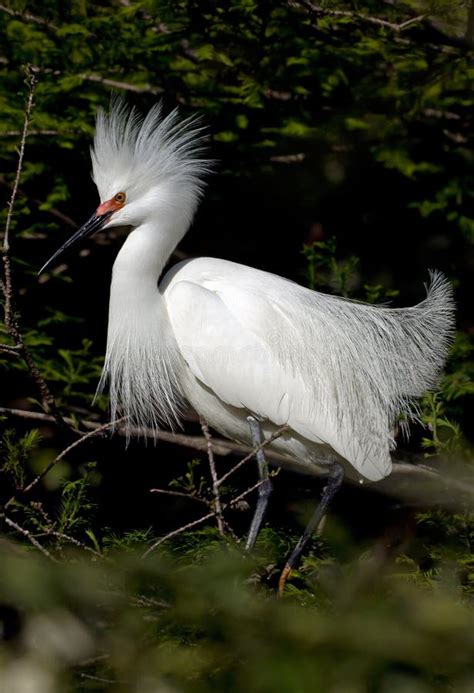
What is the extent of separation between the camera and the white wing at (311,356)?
8.87 feet

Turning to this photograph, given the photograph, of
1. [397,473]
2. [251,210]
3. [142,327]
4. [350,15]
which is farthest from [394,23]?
[397,473]

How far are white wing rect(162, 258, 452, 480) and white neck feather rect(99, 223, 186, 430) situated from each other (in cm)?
8

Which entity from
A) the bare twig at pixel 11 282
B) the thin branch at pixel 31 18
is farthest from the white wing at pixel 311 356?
the thin branch at pixel 31 18

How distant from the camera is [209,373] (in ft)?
9.15

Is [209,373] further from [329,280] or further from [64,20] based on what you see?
[64,20]

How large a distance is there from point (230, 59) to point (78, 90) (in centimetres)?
63

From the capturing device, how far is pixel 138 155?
289 centimetres

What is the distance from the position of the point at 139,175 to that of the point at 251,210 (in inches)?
44.1

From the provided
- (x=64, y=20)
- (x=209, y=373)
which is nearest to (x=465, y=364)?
(x=209, y=373)

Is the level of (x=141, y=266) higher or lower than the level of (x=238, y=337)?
higher

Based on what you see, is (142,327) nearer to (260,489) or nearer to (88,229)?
(88,229)

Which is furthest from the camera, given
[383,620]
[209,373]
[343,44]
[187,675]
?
[343,44]

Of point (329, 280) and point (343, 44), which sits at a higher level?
point (343, 44)

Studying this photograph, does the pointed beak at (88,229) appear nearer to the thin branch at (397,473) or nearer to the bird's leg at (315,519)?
the thin branch at (397,473)
